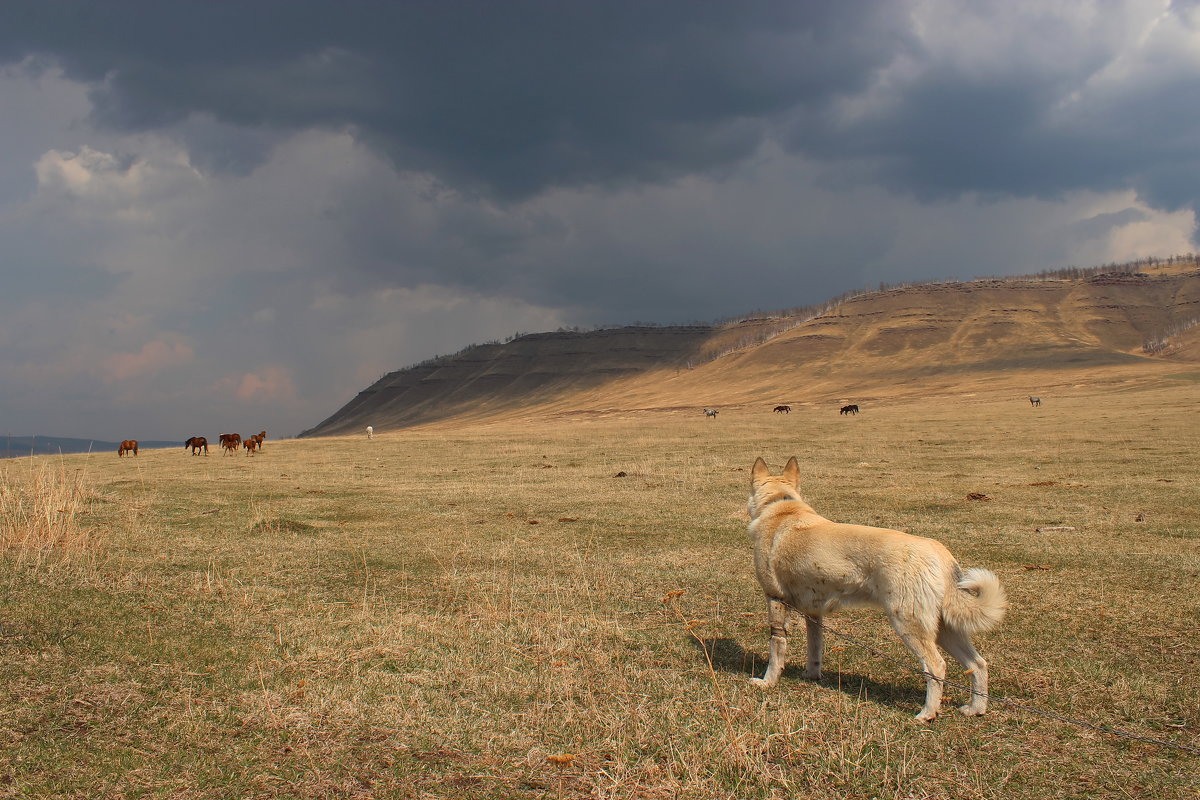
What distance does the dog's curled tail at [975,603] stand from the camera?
5.48 meters

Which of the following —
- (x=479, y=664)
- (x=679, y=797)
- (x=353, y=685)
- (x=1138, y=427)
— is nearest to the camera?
(x=679, y=797)

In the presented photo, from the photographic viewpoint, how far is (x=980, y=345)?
14825 cm

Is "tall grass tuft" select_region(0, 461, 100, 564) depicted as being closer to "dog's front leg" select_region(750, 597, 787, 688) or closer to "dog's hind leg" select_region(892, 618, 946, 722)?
"dog's front leg" select_region(750, 597, 787, 688)

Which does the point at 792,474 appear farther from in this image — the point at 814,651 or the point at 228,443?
the point at 228,443

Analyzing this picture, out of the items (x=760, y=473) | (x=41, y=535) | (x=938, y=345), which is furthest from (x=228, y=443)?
(x=938, y=345)

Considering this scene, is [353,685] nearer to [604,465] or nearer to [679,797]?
[679,797]

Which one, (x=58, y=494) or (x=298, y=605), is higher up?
(x=58, y=494)

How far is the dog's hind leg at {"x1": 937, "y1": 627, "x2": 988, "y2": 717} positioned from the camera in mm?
5853

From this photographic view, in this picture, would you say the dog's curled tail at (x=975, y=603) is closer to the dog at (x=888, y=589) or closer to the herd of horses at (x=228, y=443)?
the dog at (x=888, y=589)

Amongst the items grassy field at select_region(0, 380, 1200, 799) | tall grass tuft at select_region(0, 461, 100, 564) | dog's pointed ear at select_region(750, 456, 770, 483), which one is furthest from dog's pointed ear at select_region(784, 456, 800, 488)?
tall grass tuft at select_region(0, 461, 100, 564)

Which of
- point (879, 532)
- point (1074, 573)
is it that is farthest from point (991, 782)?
point (1074, 573)

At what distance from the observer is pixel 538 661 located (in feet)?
23.4

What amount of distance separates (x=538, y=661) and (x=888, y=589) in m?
3.26

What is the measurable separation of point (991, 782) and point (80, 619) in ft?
28.2
